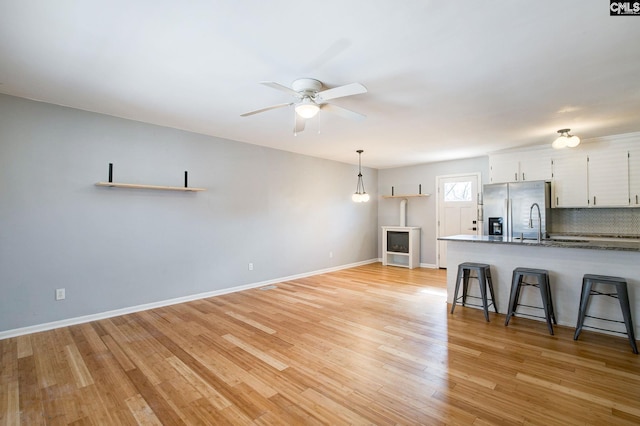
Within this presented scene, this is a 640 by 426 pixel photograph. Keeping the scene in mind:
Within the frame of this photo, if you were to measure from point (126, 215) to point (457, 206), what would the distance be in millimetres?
6615

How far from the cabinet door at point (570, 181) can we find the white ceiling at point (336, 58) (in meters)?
0.99

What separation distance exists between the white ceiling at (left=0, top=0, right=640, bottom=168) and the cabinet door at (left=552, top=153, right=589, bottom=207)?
0.99 metres

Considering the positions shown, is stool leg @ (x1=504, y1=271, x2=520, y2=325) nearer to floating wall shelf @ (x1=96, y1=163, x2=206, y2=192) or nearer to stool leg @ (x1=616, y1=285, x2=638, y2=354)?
stool leg @ (x1=616, y1=285, x2=638, y2=354)

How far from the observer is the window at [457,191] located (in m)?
6.85

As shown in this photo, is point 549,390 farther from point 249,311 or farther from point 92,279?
point 92,279

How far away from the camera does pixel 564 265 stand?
3576mm

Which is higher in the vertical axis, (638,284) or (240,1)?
(240,1)

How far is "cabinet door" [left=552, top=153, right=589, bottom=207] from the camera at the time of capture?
5086 mm

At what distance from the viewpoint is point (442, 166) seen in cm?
721

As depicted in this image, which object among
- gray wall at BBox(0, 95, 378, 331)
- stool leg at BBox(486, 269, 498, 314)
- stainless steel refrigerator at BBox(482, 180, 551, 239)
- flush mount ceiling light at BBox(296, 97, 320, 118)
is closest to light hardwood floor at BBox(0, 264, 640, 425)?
stool leg at BBox(486, 269, 498, 314)

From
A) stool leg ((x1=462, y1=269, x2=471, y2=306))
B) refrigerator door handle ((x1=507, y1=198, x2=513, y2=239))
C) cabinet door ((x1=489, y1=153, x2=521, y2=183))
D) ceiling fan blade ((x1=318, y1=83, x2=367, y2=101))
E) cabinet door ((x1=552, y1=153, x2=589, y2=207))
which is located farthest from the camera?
cabinet door ((x1=489, y1=153, x2=521, y2=183))

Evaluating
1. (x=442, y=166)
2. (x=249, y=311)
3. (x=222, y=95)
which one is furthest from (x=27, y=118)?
(x=442, y=166)

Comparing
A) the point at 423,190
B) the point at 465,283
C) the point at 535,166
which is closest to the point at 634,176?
the point at 535,166

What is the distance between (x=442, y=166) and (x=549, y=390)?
5720 millimetres
